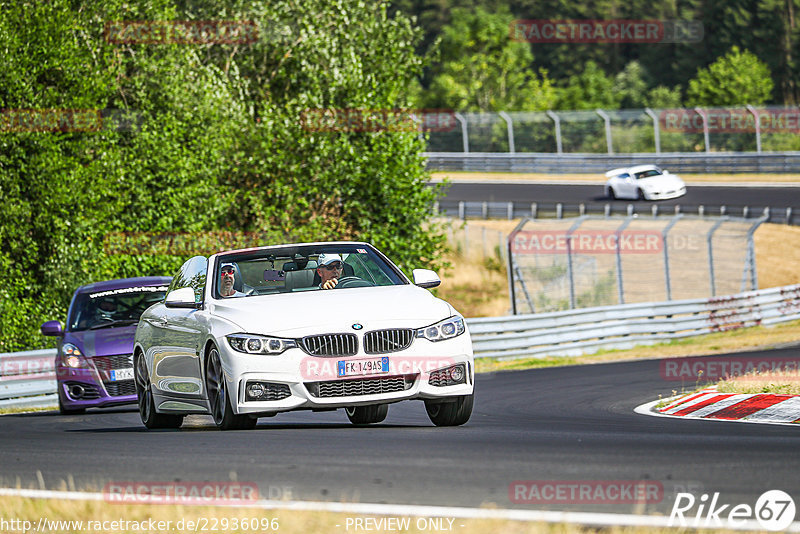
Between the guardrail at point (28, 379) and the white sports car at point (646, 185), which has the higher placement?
the guardrail at point (28, 379)

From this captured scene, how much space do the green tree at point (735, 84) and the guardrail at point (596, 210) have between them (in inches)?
1571

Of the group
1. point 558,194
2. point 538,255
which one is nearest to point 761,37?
point 558,194

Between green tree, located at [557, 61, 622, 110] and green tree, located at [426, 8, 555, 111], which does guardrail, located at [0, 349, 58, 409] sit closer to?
green tree, located at [426, 8, 555, 111]

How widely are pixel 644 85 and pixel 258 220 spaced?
7974 cm

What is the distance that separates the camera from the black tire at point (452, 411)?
9.63 meters

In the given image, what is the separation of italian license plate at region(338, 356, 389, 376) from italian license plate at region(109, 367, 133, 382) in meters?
6.98

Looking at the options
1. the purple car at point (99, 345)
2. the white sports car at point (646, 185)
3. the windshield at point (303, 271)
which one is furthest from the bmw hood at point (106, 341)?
the white sports car at point (646, 185)

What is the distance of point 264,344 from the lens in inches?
353

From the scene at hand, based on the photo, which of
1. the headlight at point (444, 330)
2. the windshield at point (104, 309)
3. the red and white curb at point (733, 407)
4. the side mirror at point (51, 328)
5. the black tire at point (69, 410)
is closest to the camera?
the headlight at point (444, 330)

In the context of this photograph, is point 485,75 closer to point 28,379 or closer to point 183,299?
point 28,379

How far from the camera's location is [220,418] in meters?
9.61

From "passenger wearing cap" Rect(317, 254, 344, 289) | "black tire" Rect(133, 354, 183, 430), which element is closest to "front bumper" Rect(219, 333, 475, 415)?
"passenger wearing cap" Rect(317, 254, 344, 289)

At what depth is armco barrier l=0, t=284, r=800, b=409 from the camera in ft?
82.9

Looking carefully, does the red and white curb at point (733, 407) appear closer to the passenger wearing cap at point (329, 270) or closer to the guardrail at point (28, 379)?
the passenger wearing cap at point (329, 270)
